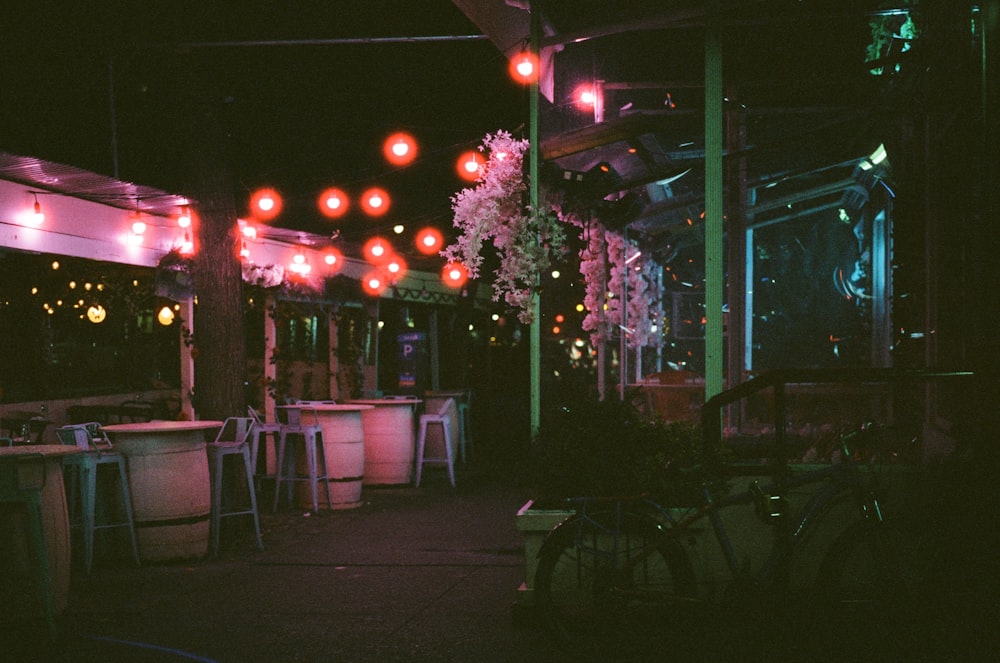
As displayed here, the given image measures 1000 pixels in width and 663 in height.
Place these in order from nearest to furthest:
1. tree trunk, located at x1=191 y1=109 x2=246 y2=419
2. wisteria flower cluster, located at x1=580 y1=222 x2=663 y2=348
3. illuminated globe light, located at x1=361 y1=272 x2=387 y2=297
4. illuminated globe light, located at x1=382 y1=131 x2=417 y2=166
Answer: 1. wisteria flower cluster, located at x1=580 y1=222 x2=663 y2=348
2. tree trunk, located at x1=191 y1=109 x2=246 y2=419
3. illuminated globe light, located at x1=382 y1=131 x2=417 y2=166
4. illuminated globe light, located at x1=361 y1=272 x2=387 y2=297

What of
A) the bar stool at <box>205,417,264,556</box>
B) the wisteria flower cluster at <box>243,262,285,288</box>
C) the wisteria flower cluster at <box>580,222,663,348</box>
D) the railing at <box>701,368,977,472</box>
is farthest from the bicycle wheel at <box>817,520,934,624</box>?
the wisteria flower cluster at <box>243,262,285,288</box>

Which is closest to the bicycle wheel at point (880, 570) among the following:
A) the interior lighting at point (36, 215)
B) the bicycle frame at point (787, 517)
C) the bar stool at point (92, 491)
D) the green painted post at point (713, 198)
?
the bicycle frame at point (787, 517)

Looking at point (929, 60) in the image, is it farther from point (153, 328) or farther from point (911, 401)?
point (153, 328)

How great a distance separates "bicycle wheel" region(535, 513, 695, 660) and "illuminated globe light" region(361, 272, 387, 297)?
34.5 ft

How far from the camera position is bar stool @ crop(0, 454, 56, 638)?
17.7ft

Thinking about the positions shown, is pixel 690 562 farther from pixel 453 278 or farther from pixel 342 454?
pixel 453 278

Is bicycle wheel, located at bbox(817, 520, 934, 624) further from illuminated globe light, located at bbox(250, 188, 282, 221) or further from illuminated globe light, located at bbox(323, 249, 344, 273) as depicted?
illuminated globe light, located at bbox(323, 249, 344, 273)

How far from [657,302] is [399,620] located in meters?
4.25

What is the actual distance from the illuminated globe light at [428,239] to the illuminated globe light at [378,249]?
49cm

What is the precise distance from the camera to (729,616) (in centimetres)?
464

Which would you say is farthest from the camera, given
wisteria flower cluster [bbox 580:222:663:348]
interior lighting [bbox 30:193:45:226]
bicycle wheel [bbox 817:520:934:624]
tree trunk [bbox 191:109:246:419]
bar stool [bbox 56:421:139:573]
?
interior lighting [bbox 30:193:45:226]

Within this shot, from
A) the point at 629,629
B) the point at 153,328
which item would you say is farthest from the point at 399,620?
the point at 153,328

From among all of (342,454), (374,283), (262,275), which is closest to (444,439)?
(342,454)

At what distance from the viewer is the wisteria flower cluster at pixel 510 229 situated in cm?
636
